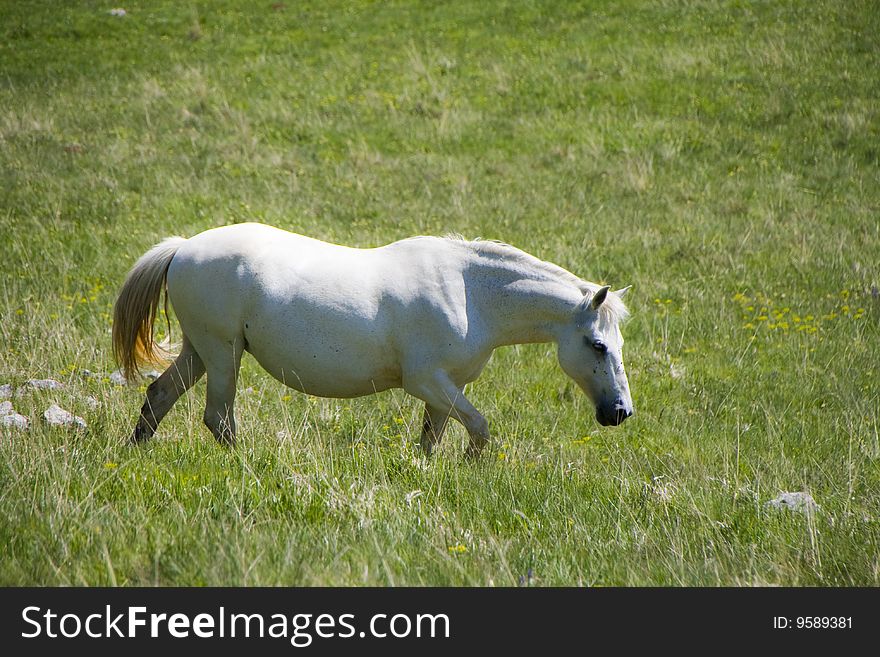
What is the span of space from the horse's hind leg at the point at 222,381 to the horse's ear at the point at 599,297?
2442 mm

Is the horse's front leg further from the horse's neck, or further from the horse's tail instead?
the horse's tail

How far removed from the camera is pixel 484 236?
1223 cm

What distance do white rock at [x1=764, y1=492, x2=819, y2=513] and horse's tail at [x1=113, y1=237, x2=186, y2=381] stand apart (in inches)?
165

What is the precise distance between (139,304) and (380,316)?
181 cm

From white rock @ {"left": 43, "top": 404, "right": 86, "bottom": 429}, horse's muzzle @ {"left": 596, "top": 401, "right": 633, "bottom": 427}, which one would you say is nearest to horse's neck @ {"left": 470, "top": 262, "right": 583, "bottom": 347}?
horse's muzzle @ {"left": 596, "top": 401, "right": 633, "bottom": 427}

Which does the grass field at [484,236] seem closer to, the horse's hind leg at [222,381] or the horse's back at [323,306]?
the horse's hind leg at [222,381]

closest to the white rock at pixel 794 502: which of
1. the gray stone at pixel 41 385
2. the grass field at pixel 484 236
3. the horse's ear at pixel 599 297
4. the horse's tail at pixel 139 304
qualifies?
the grass field at pixel 484 236

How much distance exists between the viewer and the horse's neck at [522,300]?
588cm

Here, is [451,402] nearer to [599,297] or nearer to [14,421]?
[599,297]

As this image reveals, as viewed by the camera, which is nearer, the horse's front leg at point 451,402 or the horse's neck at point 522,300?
the horse's front leg at point 451,402

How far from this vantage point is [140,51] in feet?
68.3

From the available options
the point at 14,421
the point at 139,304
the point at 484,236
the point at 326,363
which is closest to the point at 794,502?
the point at 326,363

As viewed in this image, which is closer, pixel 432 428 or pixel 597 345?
pixel 597 345
